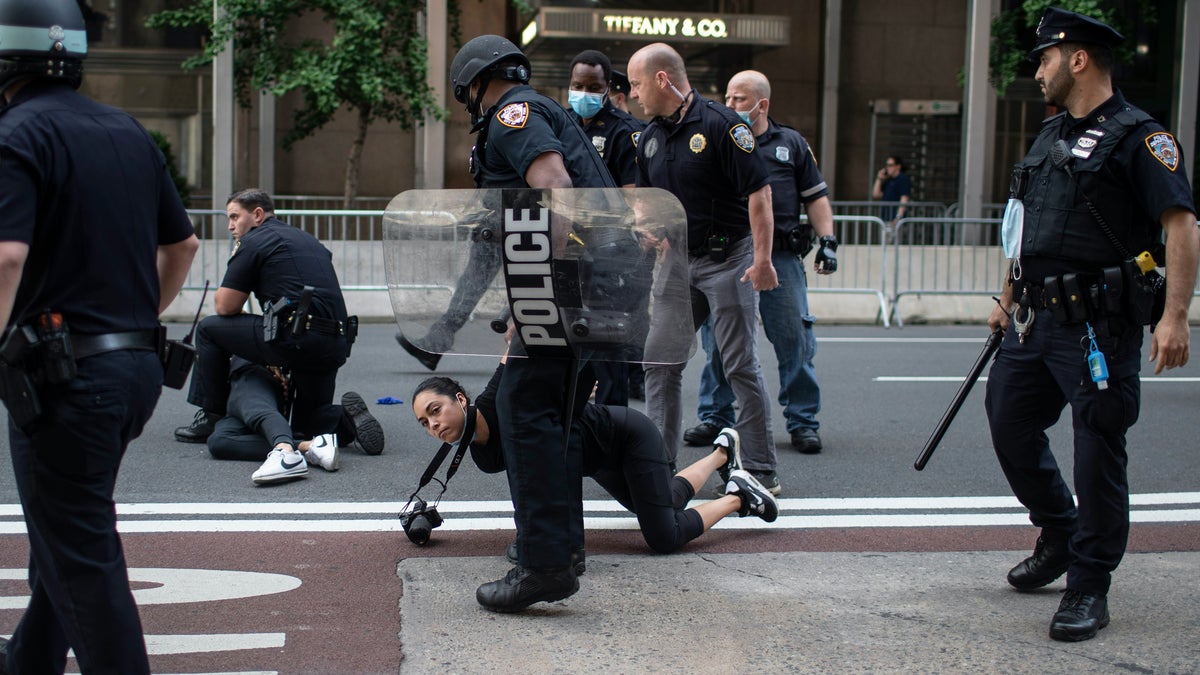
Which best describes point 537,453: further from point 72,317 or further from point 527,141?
point 72,317

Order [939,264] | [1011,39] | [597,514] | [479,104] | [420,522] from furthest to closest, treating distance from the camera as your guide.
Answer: [1011,39], [939,264], [597,514], [420,522], [479,104]

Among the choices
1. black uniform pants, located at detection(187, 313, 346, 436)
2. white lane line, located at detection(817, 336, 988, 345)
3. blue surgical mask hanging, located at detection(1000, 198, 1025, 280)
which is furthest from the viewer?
white lane line, located at detection(817, 336, 988, 345)

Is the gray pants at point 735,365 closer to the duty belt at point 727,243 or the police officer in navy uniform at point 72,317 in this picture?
the duty belt at point 727,243

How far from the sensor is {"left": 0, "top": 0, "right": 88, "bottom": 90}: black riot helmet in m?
2.72

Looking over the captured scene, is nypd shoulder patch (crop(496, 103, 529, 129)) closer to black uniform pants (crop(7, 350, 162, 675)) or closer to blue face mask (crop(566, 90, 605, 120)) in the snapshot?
black uniform pants (crop(7, 350, 162, 675))

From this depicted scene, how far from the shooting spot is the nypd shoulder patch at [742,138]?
5.20 m

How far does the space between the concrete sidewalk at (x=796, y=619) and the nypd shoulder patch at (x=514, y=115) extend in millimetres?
1499

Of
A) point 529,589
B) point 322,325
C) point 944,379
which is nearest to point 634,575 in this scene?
point 529,589

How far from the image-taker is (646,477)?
451 cm

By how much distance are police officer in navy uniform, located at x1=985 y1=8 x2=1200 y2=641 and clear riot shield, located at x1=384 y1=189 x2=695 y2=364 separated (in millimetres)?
1121

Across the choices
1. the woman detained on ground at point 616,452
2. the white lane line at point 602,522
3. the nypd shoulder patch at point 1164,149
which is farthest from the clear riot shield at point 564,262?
the white lane line at point 602,522

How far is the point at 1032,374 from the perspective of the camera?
3.96 m

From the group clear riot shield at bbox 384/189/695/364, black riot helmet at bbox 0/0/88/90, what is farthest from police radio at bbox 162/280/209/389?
clear riot shield at bbox 384/189/695/364

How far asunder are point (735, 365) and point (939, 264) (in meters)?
8.72
